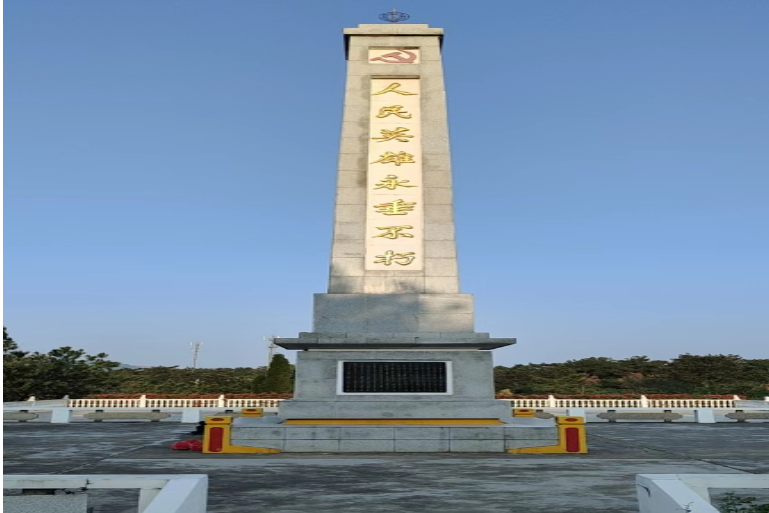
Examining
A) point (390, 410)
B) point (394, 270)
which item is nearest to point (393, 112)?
point (394, 270)

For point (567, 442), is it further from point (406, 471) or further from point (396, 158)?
point (396, 158)

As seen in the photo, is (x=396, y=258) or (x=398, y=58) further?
(x=398, y=58)

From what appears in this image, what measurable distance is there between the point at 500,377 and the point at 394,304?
38089 millimetres

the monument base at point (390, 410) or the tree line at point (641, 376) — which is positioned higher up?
the tree line at point (641, 376)

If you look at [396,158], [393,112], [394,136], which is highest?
[393,112]

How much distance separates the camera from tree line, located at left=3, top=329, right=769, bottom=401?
36125 mm

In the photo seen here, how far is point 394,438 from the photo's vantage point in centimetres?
1411

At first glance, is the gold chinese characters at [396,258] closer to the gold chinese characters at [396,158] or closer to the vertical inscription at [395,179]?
the vertical inscription at [395,179]

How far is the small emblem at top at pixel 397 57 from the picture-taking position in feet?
61.5

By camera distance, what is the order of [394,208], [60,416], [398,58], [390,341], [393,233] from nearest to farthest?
[390,341] → [393,233] → [394,208] → [398,58] → [60,416]

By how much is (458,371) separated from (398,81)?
28.2 feet

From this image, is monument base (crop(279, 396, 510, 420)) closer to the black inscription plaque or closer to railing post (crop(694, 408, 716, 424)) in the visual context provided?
the black inscription plaque

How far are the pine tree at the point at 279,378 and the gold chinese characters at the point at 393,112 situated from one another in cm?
2154

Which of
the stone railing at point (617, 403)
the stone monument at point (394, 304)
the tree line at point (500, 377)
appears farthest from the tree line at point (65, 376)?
the stone monument at point (394, 304)
